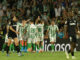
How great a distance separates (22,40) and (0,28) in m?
2.35

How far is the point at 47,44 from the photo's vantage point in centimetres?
2564

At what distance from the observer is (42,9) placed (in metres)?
27.9

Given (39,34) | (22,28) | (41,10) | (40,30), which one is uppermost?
(41,10)

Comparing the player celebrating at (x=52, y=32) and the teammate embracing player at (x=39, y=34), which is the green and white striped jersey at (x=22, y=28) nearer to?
the teammate embracing player at (x=39, y=34)

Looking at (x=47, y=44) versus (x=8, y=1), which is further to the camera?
(x=8, y=1)

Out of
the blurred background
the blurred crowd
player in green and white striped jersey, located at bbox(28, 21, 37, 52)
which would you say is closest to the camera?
player in green and white striped jersey, located at bbox(28, 21, 37, 52)

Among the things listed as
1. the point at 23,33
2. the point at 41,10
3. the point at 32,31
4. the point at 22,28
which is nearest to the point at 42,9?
the point at 41,10

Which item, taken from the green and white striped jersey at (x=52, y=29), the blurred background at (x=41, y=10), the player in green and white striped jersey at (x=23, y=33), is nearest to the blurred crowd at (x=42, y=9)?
the blurred background at (x=41, y=10)

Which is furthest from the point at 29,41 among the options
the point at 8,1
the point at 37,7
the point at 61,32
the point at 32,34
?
the point at 8,1

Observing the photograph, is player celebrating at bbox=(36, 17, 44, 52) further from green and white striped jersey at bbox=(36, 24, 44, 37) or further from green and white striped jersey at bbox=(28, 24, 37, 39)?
green and white striped jersey at bbox=(28, 24, 37, 39)

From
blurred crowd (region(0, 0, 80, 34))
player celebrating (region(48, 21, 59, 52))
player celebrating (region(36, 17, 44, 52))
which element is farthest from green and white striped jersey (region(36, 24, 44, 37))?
blurred crowd (region(0, 0, 80, 34))

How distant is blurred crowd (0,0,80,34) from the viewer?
2700 centimetres

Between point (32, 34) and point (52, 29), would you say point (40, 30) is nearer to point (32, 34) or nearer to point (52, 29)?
point (32, 34)

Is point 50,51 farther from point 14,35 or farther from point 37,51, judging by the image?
point 14,35
